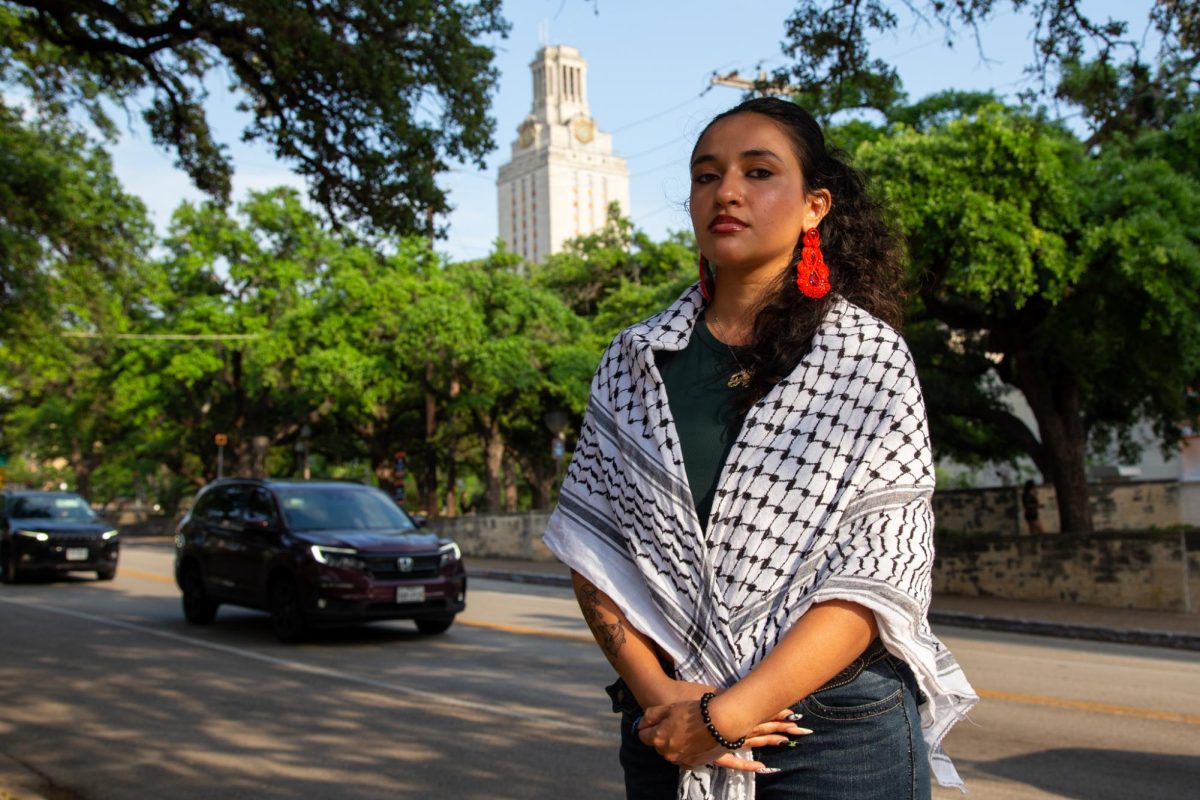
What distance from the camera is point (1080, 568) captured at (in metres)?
17.9

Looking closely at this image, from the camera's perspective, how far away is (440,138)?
432 inches

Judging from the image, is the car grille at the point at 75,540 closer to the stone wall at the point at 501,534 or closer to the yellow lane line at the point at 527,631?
the yellow lane line at the point at 527,631

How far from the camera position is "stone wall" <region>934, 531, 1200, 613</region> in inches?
666

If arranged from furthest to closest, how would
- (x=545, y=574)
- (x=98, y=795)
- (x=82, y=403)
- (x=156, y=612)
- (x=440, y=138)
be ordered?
(x=82, y=403) → (x=545, y=574) → (x=156, y=612) → (x=440, y=138) → (x=98, y=795)

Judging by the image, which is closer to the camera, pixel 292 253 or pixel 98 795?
pixel 98 795

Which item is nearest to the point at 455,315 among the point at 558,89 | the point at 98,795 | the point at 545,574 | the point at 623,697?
the point at 545,574

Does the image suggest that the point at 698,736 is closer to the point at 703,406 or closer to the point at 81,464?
the point at 703,406

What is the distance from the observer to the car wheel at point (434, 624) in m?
13.0

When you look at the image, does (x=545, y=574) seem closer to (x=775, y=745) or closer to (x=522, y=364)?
(x=522, y=364)

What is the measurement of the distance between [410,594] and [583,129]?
158m

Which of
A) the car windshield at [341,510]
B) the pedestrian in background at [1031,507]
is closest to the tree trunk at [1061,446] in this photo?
the pedestrian in background at [1031,507]

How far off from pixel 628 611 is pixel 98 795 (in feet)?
17.8

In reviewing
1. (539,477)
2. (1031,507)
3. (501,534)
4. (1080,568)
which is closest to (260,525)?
(1080,568)

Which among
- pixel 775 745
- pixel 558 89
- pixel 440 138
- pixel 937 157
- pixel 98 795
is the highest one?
pixel 558 89
